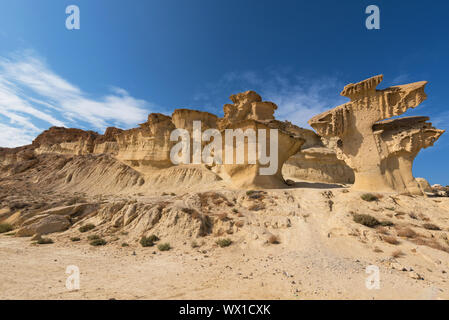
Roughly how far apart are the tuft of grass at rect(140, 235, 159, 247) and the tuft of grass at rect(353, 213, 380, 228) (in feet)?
32.9

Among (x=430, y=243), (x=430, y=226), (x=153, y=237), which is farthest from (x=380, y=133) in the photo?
(x=153, y=237)

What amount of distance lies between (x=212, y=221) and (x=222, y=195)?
10.8 ft

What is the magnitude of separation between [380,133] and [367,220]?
7.50 metres

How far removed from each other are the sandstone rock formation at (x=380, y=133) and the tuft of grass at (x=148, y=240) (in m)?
13.8

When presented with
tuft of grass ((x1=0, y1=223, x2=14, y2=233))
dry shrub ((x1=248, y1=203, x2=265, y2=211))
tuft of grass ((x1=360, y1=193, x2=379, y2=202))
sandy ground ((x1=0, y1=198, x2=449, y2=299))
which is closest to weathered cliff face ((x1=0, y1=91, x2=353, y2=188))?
dry shrub ((x1=248, y1=203, x2=265, y2=211))

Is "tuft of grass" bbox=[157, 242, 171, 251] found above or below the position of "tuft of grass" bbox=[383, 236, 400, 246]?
below

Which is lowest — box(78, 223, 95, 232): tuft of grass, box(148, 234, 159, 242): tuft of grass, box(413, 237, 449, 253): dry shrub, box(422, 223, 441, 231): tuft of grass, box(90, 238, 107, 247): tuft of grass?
box(90, 238, 107, 247): tuft of grass

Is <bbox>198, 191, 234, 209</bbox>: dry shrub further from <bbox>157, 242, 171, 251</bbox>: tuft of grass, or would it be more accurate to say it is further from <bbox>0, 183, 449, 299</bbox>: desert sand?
<bbox>157, 242, 171, 251</bbox>: tuft of grass

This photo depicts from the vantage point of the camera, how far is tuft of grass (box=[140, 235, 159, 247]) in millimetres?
9008

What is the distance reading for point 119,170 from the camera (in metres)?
32.1

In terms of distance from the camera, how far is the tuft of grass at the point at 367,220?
9070 millimetres

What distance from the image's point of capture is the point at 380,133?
43.7 ft

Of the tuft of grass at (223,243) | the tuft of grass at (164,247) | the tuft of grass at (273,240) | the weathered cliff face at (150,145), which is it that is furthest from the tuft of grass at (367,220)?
the weathered cliff face at (150,145)
